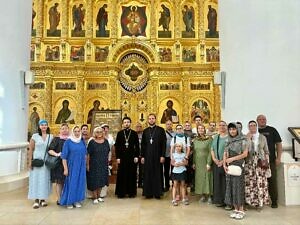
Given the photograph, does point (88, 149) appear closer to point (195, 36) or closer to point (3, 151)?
point (3, 151)

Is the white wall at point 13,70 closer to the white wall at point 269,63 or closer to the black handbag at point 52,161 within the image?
the black handbag at point 52,161

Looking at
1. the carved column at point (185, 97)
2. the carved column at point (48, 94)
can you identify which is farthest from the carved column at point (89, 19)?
the carved column at point (185, 97)

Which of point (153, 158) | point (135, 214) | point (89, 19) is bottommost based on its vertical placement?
point (135, 214)

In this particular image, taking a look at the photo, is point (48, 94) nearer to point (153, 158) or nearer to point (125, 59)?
point (125, 59)

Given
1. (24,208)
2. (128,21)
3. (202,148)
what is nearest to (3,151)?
(24,208)

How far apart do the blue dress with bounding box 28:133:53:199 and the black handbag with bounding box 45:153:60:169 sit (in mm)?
89

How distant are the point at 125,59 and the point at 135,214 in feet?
40.8

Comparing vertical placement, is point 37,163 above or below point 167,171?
above

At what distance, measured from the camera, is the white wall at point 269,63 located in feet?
19.4

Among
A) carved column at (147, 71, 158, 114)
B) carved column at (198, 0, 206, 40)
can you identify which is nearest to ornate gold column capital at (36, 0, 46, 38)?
carved column at (147, 71, 158, 114)

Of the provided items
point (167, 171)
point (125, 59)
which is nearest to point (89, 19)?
point (125, 59)

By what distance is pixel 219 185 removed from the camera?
529 centimetres

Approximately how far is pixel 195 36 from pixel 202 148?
1200 centimetres

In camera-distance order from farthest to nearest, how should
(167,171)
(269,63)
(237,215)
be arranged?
(167,171) < (269,63) < (237,215)
